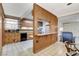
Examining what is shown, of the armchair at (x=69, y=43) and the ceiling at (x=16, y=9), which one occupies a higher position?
the ceiling at (x=16, y=9)

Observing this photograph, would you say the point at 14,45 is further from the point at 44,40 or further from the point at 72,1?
the point at 72,1

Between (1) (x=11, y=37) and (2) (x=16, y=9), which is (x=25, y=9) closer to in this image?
(2) (x=16, y=9)

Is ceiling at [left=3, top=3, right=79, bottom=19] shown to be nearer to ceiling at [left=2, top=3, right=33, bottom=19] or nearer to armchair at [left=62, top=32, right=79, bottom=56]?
ceiling at [left=2, top=3, right=33, bottom=19]


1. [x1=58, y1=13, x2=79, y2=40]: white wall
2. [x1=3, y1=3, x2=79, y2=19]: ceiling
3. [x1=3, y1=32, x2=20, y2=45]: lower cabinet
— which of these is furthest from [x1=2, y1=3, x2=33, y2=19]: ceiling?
[x1=58, y1=13, x2=79, y2=40]: white wall

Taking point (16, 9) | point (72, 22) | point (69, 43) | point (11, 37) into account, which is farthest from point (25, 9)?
point (69, 43)

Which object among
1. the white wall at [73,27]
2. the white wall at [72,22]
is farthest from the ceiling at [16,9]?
the white wall at [73,27]

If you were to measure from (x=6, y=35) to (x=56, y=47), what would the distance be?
1299 mm

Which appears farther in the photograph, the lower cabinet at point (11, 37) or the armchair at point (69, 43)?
the lower cabinet at point (11, 37)

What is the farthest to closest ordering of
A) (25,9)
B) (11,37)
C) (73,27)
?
(25,9) → (11,37) → (73,27)

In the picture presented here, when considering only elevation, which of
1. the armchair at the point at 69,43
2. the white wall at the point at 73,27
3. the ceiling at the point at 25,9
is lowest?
the armchair at the point at 69,43

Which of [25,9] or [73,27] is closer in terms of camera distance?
[73,27]

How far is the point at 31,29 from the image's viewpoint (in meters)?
2.51

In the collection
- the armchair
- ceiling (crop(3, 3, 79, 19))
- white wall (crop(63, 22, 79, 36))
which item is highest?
ceiling (crop(3, 3, 79, 19))

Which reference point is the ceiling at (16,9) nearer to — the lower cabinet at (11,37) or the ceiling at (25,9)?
→ the ceiling at (25,9)
